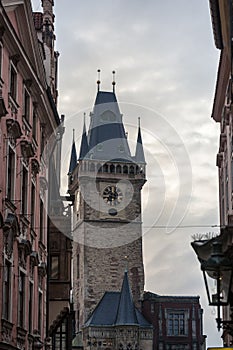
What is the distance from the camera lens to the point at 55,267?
29703 millimetres

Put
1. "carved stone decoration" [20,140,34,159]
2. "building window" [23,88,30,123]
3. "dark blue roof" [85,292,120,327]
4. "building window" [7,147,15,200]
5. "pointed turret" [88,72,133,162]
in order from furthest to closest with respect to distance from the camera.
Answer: "pointed turret" [88,72,133,162] < "dark blue roof" [85,292,120,327] < "building window" [23,88,30,123] < "carved stone decoration" [20,140,34,159] < "building window" [7,147,15,200]

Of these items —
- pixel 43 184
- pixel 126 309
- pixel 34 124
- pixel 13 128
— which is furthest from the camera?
pixel 126 309

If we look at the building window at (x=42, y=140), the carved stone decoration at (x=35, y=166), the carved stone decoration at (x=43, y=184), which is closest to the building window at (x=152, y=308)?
the carved stone decoration at (x=43, y=184)

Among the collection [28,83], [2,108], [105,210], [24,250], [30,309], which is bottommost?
[30,309]

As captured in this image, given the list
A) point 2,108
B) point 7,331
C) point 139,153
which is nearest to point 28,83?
point 2,108

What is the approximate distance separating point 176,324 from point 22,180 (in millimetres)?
65070

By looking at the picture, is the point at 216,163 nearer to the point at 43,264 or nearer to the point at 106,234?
the point at 43,264

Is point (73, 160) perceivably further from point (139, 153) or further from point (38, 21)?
point (38, 21)

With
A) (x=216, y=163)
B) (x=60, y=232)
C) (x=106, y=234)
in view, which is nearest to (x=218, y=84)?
(x=216, y=163)

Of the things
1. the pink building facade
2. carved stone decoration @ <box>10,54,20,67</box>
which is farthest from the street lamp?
carved stone decoration @ <box>10,54,20,67</box>

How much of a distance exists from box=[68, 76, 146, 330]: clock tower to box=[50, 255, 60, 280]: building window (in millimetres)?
57501

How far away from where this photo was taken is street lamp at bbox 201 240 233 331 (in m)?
12.1

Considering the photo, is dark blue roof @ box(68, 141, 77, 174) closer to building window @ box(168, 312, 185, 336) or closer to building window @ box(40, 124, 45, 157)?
building window @ box(168, 312, 185, 336)

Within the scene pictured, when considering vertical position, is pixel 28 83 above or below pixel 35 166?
above
